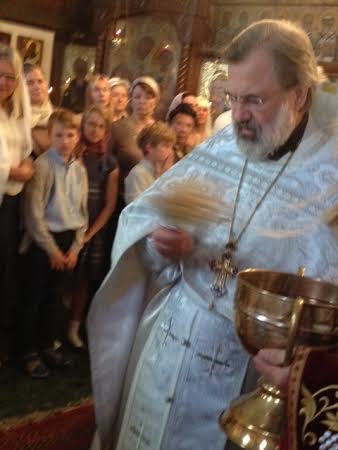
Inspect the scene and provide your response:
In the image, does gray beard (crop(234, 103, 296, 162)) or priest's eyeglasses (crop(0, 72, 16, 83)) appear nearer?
gray beard (crop(234, 103, 296, 162))

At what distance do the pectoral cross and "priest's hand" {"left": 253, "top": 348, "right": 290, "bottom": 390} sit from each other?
50 centimetres

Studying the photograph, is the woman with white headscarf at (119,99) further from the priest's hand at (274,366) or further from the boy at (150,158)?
the priest's hand at (274,366)

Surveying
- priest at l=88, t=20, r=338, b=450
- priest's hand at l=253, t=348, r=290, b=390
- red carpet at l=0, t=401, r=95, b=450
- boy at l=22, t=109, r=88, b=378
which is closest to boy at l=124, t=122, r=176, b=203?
boy at l=22, t=109, r=88, b=378

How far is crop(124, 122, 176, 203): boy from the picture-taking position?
3553 mm

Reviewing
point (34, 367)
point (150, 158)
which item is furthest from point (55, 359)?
point (150, 158)

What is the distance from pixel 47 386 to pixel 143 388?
1539mm

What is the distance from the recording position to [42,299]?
346cm

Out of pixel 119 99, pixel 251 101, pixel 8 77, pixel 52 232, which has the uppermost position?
pixel 251 101

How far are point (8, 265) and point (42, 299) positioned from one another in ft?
0.89

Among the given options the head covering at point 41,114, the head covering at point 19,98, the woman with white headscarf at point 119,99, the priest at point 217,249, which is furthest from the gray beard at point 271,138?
the woman with white headscarf at point 119,99

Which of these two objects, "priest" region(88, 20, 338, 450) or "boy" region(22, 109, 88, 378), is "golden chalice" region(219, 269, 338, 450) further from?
"boy" region(22, 109, 88, 378)

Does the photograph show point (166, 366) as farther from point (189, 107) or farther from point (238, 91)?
point (189, 107)

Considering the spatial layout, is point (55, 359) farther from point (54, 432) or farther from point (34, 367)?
point (54, 432)

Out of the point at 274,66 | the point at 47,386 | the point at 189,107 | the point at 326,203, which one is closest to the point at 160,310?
the point at 326,203
